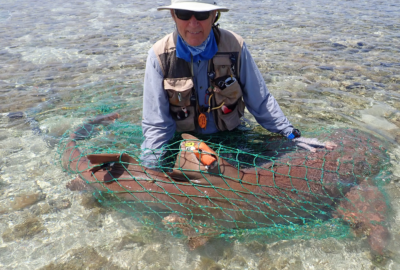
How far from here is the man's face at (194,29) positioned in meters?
3.67

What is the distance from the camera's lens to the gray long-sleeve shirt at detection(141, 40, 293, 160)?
13.5ft

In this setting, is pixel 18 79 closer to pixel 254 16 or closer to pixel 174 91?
pixel 174 91

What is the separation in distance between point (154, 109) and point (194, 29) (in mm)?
1113

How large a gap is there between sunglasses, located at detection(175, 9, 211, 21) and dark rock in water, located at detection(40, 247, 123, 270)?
272 centimetres

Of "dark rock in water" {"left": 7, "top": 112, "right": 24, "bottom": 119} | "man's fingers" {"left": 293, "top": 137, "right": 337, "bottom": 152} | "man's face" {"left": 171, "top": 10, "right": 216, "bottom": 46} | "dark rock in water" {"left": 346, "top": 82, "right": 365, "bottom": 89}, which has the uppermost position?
"man's face" {"left": 171, "top": 10, "right": 216, "bottom": 46}

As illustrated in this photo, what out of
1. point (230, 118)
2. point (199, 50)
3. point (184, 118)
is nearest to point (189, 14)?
point (199, 50)

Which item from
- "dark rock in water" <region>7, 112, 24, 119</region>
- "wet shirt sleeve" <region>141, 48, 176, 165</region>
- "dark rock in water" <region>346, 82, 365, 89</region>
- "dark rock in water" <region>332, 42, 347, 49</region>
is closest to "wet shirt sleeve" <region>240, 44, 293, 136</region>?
"wet shirt sleeve" <region>141, 48, 176, 165</region>

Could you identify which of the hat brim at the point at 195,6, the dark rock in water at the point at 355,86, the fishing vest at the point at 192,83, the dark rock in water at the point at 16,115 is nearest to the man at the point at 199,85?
the fishing vest at the point at 192,83

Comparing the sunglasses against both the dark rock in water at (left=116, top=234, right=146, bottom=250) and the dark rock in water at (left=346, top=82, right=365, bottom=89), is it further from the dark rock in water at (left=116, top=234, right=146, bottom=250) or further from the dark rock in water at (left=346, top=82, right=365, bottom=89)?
the dark rock in water at (left=346, top=82, right=365, bottom=89)

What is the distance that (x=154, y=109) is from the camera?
4156 millimetres

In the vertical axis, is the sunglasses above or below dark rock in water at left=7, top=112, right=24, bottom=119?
above

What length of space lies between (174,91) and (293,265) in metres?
2.42

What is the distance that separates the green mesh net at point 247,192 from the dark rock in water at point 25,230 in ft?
2.37

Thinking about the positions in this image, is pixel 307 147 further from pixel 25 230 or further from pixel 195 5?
pixel 25 230
